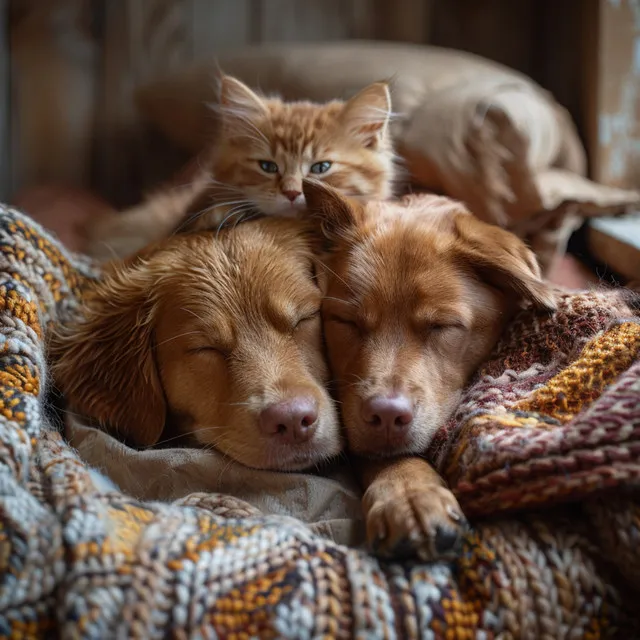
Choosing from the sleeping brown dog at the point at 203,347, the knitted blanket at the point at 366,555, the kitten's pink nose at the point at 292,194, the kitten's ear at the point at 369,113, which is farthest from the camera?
the kitten's ear at the point at 369,113

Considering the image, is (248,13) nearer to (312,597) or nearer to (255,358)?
(255,358)

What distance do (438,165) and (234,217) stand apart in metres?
0.75

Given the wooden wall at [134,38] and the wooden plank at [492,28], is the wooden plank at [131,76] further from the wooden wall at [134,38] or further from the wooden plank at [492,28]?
the wooden plank at [492,28]

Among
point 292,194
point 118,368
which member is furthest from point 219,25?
point 118,368

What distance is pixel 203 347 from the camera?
1563 millimetres

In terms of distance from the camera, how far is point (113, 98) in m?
3.66

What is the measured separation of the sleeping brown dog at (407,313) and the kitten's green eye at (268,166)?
0.41 metres

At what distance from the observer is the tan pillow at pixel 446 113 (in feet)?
7.36

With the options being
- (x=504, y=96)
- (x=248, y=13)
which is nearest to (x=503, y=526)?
(x=504, y=96)

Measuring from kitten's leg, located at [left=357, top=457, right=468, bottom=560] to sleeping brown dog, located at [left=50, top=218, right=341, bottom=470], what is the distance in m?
0.26

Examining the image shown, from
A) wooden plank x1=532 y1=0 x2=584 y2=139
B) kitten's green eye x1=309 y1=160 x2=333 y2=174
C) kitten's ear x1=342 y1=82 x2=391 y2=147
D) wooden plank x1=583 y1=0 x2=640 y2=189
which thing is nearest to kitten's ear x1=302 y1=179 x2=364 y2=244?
kitten's green eye x1=309 y1=160 x2=333 y2=174

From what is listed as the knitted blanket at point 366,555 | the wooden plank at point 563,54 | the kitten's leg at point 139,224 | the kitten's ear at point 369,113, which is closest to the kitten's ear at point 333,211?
the kitten's ear at point 369,113

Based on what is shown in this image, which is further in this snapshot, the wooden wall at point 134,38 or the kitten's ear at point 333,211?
the wooden wall at point 134,38

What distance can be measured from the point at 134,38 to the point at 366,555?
3.19 meters
